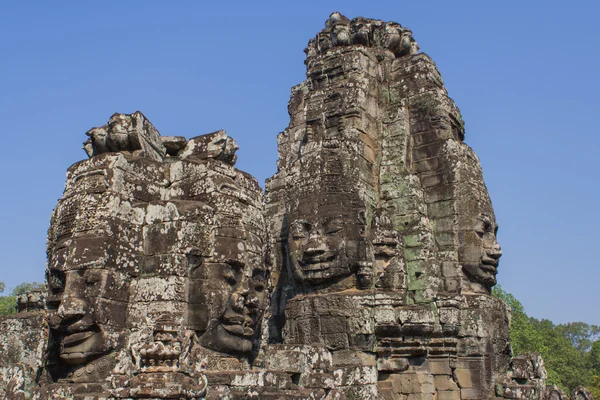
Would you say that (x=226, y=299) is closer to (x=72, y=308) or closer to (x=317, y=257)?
(x=72, y=308)

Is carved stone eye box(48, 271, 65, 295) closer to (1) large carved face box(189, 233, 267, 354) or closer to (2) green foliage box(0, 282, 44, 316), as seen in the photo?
(1) large carved face box(189, 233, 267, 354)

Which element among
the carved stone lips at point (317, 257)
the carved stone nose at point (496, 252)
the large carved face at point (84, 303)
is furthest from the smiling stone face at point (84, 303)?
the carved stone nose at point (496, 252)

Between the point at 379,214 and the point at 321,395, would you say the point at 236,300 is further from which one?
the point at 379,214

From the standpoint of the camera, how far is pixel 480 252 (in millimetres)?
13305

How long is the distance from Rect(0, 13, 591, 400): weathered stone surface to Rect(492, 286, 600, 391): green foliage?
8366 mm

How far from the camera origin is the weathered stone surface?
6.55 m

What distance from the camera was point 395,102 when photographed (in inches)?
594

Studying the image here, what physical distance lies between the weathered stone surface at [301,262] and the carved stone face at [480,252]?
4 cm

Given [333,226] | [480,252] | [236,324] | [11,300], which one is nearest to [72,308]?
[236,324]

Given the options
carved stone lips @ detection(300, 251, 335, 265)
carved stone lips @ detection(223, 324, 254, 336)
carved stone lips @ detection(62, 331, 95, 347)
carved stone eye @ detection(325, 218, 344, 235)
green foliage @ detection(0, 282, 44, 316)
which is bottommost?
carved stone lips @ detection(62, 331, 95, 347)

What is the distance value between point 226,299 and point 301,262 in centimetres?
598

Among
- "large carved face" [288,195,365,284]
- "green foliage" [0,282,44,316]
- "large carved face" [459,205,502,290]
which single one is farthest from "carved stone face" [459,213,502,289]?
"green foliage" [0,282,44,316]

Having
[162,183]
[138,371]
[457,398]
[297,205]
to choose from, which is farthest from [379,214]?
[138,371]

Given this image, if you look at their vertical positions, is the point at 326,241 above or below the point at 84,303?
above
